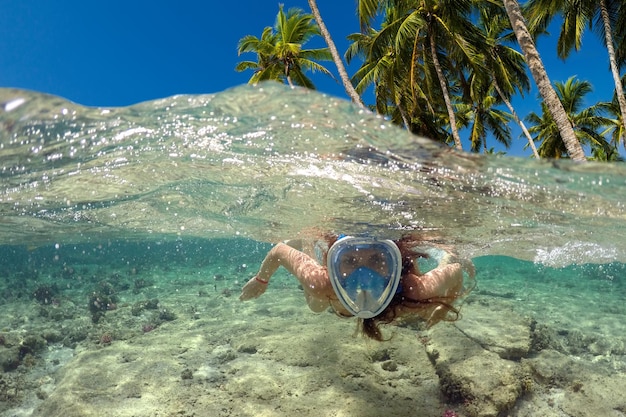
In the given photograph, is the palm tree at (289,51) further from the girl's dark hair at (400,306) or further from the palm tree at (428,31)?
the girl's dark hair at (400,306)

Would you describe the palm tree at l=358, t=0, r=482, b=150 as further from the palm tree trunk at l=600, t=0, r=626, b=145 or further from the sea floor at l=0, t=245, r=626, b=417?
the sea floor at l=0, t=245, r=626, b=417

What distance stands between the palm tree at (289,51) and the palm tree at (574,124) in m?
23.1

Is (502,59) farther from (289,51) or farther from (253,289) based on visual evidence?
(253,289)

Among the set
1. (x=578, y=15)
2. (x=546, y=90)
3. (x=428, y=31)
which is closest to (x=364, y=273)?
(x=546, y=90)

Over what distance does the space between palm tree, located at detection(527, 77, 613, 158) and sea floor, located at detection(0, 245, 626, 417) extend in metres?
23.8

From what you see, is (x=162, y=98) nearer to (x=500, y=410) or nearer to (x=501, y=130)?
(x=500, y=410)

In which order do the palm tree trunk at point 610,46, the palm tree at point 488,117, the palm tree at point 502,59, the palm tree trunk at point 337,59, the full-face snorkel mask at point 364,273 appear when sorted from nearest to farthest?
the full-face snorkel mask at point 364,273 → the palm tree trunk at point 610,46 → the palm tree trunk at point 337,59 → the palm tree at point 502,59 → the palm tree at point 488,117

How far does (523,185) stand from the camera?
7.73 m

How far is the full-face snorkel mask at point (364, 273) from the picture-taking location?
7016mm

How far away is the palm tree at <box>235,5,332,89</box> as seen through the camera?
76.7 feet

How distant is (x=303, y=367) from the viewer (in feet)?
33.0

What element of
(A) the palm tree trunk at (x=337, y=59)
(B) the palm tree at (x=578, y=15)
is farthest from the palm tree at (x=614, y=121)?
(A) the palm tree trunk at (x=337, y=59)

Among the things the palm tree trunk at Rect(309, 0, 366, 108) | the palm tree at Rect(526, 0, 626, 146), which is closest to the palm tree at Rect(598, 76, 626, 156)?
the palm tree at Rect(526, 0, 626, 146)

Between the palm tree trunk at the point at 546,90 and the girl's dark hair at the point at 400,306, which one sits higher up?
the palm tree trunk at the point at 546,90
